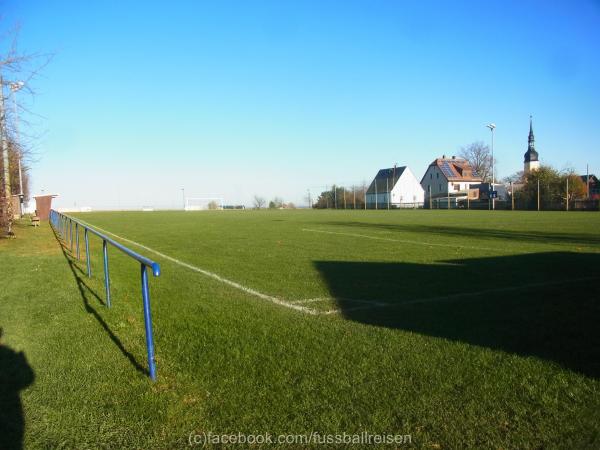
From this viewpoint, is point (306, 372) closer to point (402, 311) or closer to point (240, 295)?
point (402, 311)

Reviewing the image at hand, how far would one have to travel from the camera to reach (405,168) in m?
80.9

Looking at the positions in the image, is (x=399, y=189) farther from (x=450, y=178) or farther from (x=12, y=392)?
(x=12, y=392)

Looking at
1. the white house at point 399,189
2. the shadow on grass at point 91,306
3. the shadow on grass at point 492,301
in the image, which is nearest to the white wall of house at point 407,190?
the white house at point 399,189

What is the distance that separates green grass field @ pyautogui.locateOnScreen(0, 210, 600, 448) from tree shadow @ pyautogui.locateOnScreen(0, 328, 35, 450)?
21 mm

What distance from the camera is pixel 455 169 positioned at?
7794 centimetres

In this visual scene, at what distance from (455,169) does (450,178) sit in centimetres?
334

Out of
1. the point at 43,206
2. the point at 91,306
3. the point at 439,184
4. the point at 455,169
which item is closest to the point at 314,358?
the point at 91,306

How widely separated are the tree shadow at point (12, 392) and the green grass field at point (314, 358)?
0.07 ft

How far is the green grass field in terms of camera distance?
292 cm

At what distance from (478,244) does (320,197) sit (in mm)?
70625

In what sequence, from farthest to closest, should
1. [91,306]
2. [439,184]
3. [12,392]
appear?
[439,184] < [91,306] < [12,392]

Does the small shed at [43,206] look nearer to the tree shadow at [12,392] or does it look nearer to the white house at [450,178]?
the tree shadow at [12,392]

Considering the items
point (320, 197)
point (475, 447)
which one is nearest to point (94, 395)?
point (475, 447)

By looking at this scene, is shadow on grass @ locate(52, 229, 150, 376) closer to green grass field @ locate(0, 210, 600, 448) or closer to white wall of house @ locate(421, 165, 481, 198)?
green grass field @ locate(0, 210, 600, 448)
